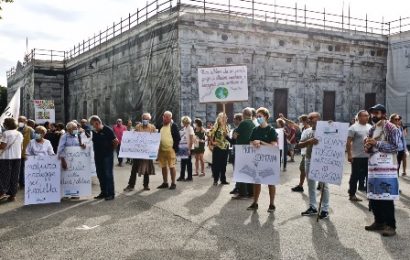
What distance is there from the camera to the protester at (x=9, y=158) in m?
9.05

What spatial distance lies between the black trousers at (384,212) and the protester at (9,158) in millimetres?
7130

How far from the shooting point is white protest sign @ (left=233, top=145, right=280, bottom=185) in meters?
7.73

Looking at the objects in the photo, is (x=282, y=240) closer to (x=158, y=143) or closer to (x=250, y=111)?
(x=250, y=111)

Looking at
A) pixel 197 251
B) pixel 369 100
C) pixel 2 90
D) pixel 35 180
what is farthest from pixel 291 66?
pixel 2 90

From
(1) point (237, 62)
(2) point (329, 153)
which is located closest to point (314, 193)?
(2) point (329, 153)

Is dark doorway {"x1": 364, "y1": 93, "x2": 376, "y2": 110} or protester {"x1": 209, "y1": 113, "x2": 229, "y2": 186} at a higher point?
dark doorway {"x1": 364, "y1": 93, "x2": 376, "y2": 110}

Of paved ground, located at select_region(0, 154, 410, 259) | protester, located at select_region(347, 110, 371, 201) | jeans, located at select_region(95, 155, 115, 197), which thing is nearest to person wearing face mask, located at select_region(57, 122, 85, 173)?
jeans, located at select_region(95, 155, 115, 197)

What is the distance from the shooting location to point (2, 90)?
66.6 metres

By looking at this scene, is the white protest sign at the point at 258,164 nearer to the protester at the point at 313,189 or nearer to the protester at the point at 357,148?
the protester at the point at 313,189

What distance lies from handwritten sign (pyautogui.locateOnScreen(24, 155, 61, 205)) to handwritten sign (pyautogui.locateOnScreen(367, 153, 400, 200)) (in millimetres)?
6132

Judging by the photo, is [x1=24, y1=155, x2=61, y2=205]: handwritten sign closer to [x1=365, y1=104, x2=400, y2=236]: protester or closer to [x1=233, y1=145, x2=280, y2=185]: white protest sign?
→ [x1=233, y1=145, x2=280, y2=185]: white protest sign

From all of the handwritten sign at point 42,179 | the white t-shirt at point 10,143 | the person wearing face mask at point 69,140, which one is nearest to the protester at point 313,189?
the person wearing face mask at point 69,140

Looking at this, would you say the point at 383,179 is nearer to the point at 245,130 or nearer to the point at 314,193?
the point at 314,193

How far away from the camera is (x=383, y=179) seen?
252 inches
